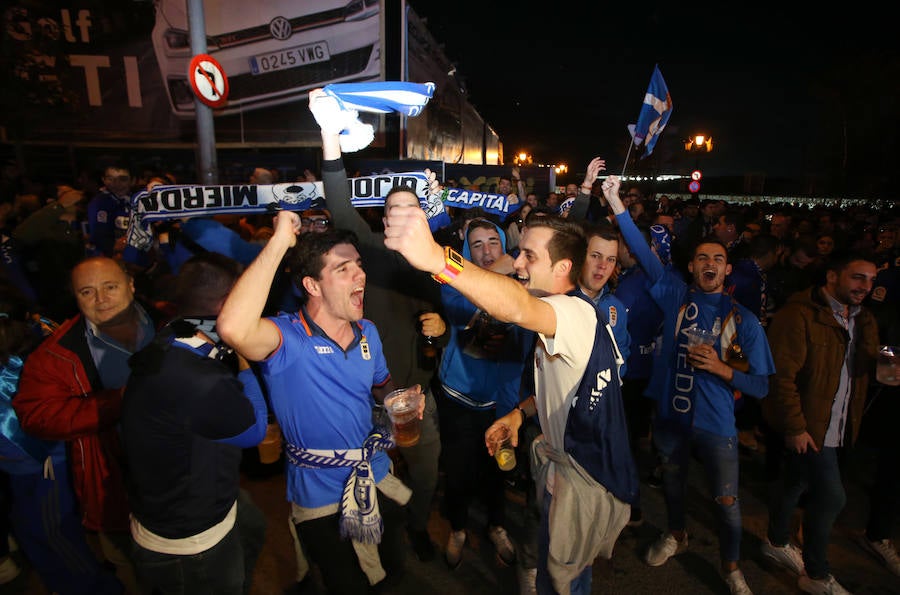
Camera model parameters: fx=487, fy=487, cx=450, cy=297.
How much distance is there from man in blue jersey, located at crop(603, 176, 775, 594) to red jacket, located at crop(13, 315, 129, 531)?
359 cm

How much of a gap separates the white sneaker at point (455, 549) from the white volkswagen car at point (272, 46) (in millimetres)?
17056

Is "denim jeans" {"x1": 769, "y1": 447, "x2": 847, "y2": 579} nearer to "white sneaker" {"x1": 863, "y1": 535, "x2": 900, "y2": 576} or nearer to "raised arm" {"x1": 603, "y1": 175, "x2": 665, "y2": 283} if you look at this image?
"white sneaker" {"x1": 863, "y1": 535, "x2": 900, "y2": 576}

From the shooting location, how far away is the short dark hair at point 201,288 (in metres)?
2.29

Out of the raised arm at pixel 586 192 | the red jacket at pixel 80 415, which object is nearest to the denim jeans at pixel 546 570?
the red jacket at pixel 80 415

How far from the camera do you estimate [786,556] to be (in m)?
3.68

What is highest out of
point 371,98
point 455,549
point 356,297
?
point 371,98

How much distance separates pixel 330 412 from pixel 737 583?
3.09 meters

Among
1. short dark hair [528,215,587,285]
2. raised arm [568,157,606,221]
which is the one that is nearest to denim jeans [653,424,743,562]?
short dark hair [528,215,587,285]

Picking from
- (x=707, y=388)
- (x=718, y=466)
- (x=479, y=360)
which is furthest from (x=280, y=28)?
(x=718, y=466)

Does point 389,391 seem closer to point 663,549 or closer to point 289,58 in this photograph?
point 663,549

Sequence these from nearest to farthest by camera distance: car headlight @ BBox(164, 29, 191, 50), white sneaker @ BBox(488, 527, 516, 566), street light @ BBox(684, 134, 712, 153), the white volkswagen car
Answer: white sneaker @ BBox(488, 527, 516, 566) < the white volkswagen car < car headlight @ BBox(164, 29, 191, 50) < street light @ BBox(684, 134, 712, 153)

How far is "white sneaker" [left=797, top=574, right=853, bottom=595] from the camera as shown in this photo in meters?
3.34

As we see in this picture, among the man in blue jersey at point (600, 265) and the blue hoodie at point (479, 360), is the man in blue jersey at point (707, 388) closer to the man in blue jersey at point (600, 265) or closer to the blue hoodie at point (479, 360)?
the man in blue jersey at point (600, 265)

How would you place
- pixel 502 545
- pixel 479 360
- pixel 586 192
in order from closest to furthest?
pixel 479 360
pixel 502 545
pixel 586 192
